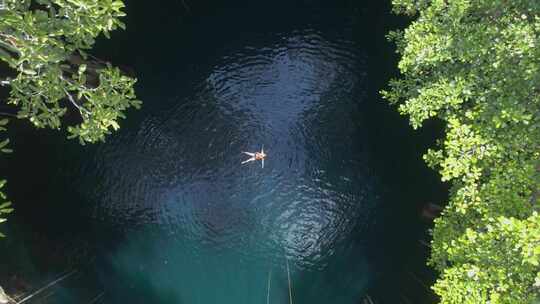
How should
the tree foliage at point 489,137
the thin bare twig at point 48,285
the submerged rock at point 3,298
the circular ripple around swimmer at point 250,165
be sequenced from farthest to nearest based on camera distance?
the circular ripple around swimmer at point 250,165 → the thin bare twig at point 48,285 → the submerged rock at point 3,298 → the tree foliage at point 489,137

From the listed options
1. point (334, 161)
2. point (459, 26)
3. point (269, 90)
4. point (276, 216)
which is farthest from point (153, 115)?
point (459, 26)

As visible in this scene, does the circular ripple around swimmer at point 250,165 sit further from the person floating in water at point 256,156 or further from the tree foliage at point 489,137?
the tree foliage at point 489,137

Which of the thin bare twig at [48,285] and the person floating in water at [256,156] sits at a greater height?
the person floating in water at [256,156]

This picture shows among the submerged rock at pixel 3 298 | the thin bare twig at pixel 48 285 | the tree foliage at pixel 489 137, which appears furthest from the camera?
the thin bare twig at pixel 48 285

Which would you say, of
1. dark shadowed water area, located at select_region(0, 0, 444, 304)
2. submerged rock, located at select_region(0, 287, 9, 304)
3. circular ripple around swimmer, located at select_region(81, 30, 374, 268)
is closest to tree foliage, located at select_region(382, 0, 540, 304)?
dark shadowed water area, located at select_region(0, 0, 444, 304)

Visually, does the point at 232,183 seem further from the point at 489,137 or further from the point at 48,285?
the point at 489,137

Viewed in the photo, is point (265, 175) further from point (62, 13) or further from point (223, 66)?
point (62, 13)

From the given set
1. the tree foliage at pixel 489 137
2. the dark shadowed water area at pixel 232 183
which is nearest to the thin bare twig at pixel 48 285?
the dark shadowed water area at pixel 232 183
